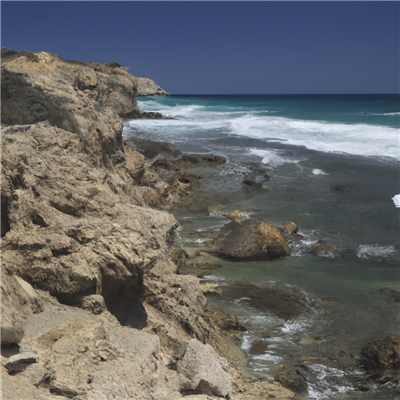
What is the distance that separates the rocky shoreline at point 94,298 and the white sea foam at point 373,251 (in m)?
3.23

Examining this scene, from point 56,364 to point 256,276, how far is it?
554 centimetres

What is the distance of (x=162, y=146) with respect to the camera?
782 inches

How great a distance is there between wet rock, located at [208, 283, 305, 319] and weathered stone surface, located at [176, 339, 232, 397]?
123 inches

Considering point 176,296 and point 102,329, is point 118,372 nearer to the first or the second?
point 102,329

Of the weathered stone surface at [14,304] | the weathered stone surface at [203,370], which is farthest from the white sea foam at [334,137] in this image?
the weathered stone surface at [14,304]

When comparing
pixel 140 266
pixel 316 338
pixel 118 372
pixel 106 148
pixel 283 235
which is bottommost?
pixel 316 338

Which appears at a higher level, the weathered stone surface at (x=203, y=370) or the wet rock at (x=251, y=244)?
the weathered stone surface at (x=203, y=370)

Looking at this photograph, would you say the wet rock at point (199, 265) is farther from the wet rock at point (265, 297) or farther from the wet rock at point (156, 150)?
the wet rock at point (156, 150)

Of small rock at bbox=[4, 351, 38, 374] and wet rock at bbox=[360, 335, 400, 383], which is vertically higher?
small rock at bbox=[4, 351, 38, 374]

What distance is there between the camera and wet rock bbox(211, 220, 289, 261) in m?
8.71

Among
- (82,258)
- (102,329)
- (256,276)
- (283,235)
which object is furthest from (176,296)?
(283,235)

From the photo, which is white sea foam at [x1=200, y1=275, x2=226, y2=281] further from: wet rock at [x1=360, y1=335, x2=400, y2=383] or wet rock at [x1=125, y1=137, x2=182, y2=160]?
wet rock at [x1=125, y1=137, x2=182, y2=160]

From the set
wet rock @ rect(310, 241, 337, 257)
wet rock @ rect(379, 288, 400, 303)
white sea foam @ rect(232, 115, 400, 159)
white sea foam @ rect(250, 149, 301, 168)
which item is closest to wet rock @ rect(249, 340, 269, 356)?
wet rock @ rect(379, 288, 400, 303)

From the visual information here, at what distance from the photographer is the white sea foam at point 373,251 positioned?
30.3ft
